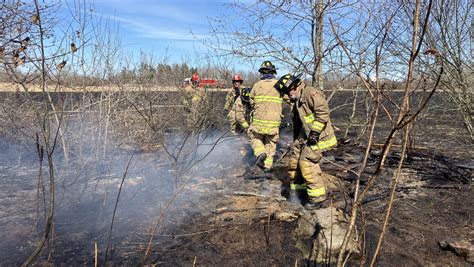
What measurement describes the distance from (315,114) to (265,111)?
1.65 meters

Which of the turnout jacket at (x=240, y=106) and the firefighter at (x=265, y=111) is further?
the turnout jacket at (x=240, y=106)

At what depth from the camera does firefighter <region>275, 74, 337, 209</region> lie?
4.73m

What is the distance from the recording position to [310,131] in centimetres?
477

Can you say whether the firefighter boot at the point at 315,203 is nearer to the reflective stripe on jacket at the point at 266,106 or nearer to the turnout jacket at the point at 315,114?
the turnout jacket at the point at 315,114

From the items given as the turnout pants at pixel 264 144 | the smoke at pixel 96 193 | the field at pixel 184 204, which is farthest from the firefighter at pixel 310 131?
the turnout pants at pixel 264 144

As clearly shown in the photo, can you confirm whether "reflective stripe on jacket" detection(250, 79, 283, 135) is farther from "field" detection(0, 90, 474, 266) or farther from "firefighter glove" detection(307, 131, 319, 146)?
"firefighter glove" detection(307, 131, 319, 146)

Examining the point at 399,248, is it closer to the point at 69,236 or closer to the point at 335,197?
the point at 335,197

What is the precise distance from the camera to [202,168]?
6.61 metres

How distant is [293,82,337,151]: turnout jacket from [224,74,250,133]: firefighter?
2.51 meters

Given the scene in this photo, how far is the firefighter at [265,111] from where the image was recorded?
6270 mm

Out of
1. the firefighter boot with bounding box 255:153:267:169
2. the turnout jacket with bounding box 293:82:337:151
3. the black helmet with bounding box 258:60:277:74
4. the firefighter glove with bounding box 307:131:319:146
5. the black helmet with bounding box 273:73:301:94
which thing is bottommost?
the firefighter boot with bounding box 255:153:267:169

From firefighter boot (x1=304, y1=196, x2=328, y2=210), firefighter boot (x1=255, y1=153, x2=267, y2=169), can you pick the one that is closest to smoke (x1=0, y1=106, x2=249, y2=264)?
firefighter boot (x1=255, y1=153, x2=267, y2=169)

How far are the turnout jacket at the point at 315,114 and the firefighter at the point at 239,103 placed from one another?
8.24 feet

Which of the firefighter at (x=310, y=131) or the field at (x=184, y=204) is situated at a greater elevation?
the firefighter at (x=310, y=131)
